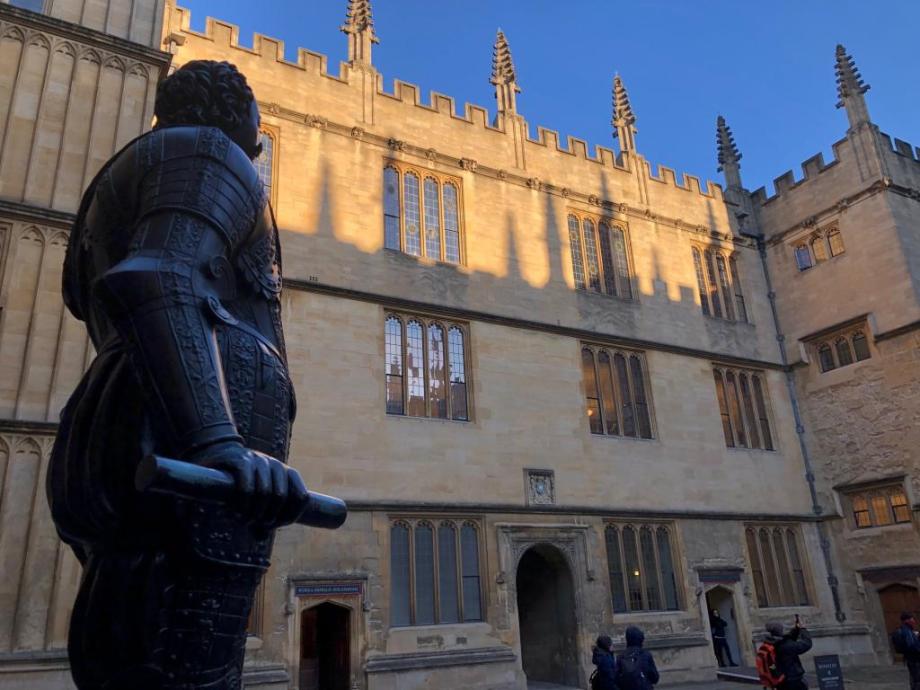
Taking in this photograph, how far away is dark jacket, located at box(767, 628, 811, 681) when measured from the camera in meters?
6.80

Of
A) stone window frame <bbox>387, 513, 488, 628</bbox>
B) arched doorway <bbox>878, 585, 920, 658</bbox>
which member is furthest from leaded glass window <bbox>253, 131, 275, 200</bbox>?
arched doorway <bbox>878, 585, 920, 658</bbox>

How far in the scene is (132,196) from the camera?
→ 2.16m

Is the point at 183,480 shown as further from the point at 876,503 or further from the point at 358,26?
the point at 876,503

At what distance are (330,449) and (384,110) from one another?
7495 millimetres

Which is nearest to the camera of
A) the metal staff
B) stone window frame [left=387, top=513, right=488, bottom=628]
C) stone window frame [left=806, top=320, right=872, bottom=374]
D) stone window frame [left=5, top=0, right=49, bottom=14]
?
the metal staff

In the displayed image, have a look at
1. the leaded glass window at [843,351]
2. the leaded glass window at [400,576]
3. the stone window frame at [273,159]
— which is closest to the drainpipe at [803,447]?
the leaded glass window at [843,351]

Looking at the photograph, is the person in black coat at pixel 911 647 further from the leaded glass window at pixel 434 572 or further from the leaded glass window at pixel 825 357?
the leaded glass window at pixel 825 357

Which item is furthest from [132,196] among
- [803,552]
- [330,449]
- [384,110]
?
[803,552]

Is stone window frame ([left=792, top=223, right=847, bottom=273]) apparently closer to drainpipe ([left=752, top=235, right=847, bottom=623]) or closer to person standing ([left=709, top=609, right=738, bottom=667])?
drainpipe ([left=752, top=235, right=847, bottom=623])

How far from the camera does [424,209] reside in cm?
1541

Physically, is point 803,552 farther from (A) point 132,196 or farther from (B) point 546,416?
(A) point 132,196

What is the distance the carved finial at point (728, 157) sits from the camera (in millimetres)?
21375

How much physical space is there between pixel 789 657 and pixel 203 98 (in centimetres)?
702

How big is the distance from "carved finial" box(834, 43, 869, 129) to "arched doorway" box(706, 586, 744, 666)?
12333 mm
